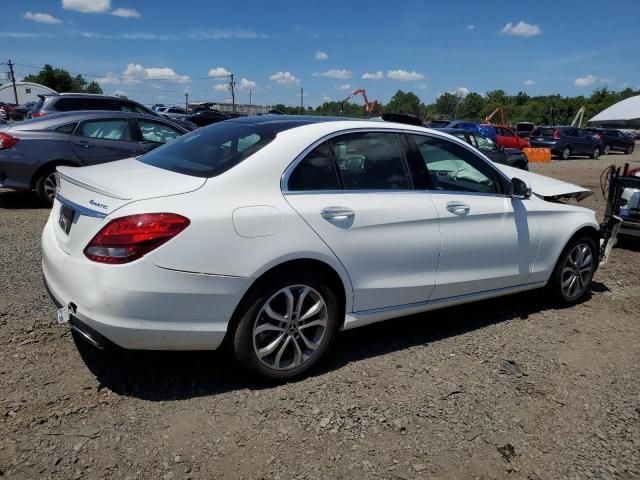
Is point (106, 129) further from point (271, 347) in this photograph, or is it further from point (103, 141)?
point (271, 347)

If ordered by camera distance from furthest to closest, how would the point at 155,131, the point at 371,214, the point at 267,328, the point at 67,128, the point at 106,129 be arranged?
1. the point at 155,131
2. the point at 106,129
3. the point at 67,128
4. the point at 371,214
5. the point at 267,328

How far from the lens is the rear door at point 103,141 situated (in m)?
8.21

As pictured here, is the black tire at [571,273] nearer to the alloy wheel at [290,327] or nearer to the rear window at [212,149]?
the alloy wheel at [290,327]

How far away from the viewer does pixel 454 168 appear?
4.24 m

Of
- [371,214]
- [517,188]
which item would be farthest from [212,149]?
[517,188]

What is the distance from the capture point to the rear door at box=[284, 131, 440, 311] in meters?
3.27

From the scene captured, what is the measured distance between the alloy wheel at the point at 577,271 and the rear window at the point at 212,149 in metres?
3.15

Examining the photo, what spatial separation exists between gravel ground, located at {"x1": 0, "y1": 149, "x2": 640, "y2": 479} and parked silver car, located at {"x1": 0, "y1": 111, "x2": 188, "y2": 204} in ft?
13.7

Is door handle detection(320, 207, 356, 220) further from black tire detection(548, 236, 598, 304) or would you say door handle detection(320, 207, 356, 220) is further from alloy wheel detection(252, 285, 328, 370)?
black tire detection(548, 236, 598, 304)

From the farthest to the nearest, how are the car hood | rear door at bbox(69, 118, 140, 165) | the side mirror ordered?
rear door at bbox(69, 118, 140, 165) < the car hood < the side mirror

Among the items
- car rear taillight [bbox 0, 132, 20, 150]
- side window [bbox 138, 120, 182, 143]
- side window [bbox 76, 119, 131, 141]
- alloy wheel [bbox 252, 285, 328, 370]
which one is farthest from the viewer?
side window [bbox 138, 120, 182, 143]

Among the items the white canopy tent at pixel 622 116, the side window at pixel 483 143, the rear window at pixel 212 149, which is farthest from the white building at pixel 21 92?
the rear window at pixel 212 149

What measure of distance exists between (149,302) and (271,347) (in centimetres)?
80

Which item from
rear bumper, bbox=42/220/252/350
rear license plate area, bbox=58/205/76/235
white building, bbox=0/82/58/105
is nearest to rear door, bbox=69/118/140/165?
rear license plate area, bbox=58/205/76/235
